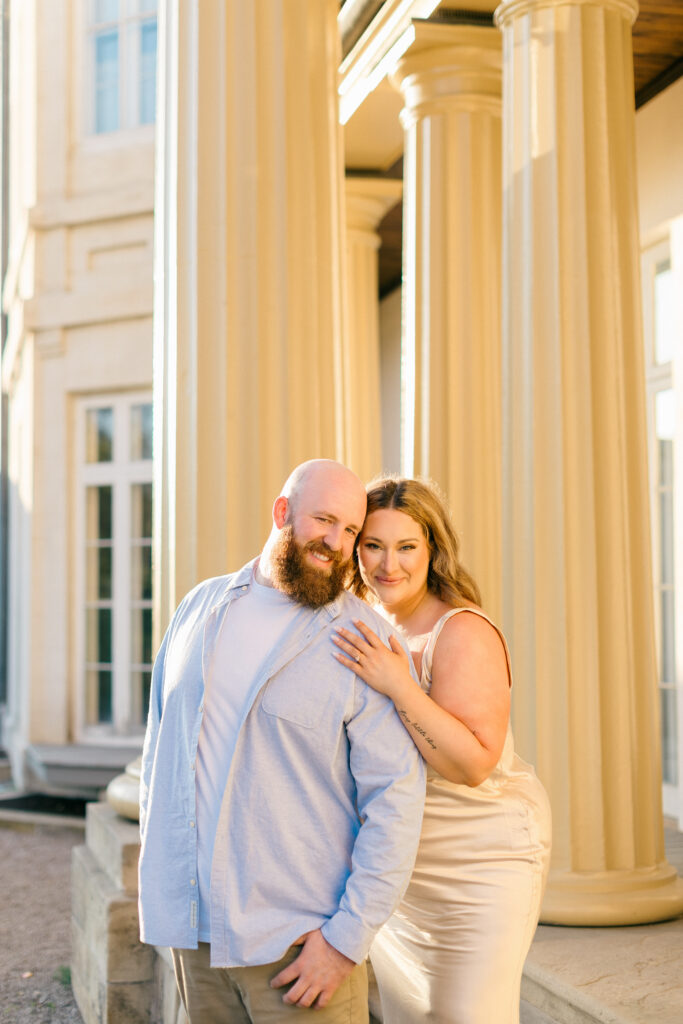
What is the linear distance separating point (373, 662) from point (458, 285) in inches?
163

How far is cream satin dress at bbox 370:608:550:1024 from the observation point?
243cm

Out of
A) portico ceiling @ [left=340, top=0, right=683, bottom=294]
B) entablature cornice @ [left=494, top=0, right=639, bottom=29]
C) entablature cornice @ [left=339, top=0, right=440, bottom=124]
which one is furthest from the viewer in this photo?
entablature cornice @ [left=339, top=0, right=440, bottom=124]

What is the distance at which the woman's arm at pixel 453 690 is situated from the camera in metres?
2.26

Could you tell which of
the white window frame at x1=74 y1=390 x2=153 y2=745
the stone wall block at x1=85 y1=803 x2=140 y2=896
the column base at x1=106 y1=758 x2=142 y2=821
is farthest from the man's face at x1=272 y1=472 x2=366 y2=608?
the white window frame at x1=74 y1=390 x2=153 y2=745

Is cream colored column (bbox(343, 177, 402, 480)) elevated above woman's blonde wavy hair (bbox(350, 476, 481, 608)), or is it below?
above

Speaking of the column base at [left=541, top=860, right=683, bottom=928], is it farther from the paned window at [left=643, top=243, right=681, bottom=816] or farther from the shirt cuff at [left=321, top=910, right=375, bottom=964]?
the paned window at [left=643, top=243, right=681, bottom=816]

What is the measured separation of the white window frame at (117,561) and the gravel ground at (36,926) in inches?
53.2

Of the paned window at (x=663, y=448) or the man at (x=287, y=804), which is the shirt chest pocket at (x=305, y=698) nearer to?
the man at (x=287, y=804)

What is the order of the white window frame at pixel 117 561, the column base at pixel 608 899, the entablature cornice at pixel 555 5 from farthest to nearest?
the white window frame at pixel 117 561, the entablature cornice at pixel 555 5, the column base at pixel 608 899

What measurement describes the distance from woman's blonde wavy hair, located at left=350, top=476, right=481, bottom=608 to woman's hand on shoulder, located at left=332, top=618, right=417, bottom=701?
372mm

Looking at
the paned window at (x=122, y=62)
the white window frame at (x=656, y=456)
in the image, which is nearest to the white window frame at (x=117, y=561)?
the paned window at (x=122, y=62)

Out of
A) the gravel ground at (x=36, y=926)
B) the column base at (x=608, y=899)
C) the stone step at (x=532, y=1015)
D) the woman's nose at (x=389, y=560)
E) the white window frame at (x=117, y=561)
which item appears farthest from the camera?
the white window frame at (x=117, y=561)

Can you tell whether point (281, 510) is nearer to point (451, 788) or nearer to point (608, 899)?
point (451, 788)

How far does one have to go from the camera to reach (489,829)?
2.49 metres
